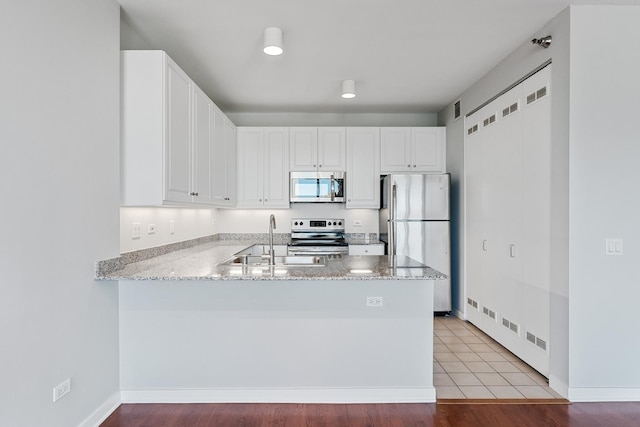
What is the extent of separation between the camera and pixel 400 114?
518 cm

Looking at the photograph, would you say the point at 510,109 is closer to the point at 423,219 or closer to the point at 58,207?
the point at 423,219

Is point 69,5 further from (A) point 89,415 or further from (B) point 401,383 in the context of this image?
(B) point 401,383

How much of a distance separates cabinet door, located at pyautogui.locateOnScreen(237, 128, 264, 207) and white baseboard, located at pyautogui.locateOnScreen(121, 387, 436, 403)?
8.83 feet

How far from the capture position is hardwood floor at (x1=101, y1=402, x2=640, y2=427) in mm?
2223

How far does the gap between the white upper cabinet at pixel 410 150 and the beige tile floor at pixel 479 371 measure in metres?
2.06

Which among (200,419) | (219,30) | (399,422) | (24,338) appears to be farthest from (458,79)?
(24,338)

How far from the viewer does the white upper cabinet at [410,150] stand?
4.84 m

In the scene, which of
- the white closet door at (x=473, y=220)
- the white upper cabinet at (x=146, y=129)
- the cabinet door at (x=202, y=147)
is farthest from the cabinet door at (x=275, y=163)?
the white upper cabinet at (x=146, y=129)

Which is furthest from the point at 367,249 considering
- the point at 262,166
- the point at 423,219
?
the point at 262,166

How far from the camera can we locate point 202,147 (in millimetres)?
3246

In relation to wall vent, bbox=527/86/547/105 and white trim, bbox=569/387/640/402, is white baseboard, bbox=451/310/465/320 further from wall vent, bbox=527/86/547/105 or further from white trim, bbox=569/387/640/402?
wall vent, bbox=527/86/547/105

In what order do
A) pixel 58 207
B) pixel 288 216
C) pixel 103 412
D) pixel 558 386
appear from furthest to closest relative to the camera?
pixel 288 216 < pixel 558 386 < pixel 103 412 < pixel 58 207

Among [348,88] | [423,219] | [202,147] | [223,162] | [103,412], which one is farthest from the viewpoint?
[423,219]

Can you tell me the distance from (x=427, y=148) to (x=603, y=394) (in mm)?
3148
